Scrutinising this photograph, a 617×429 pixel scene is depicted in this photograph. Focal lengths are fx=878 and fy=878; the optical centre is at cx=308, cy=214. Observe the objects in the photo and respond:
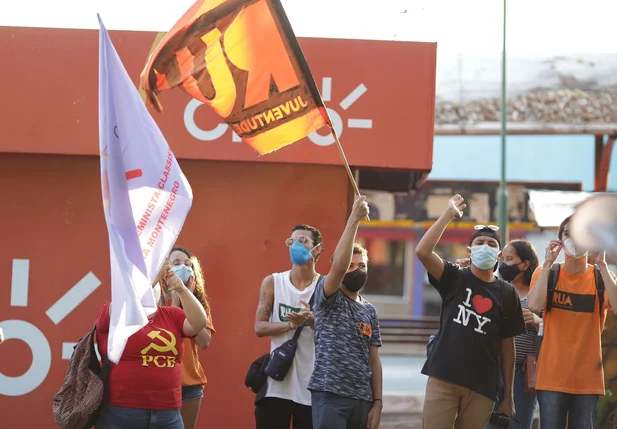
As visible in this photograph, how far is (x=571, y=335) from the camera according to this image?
628cm

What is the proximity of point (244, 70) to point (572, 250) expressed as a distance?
8.63 feet

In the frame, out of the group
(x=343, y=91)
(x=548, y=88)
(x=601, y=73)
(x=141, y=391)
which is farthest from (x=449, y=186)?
(x=141, y=391)

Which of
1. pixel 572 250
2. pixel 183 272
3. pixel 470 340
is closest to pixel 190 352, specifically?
pixel 183 272

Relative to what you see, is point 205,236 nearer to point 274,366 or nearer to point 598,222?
point 274,366

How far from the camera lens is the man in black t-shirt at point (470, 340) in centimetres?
571

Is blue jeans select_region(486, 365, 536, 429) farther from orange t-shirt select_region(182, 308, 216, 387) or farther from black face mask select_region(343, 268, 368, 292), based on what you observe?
orange t-shirt select_region(182, 308, 216, 387)

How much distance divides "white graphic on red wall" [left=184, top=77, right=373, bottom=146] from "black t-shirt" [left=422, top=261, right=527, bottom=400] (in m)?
2.19

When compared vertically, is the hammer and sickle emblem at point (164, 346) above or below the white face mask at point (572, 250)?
below

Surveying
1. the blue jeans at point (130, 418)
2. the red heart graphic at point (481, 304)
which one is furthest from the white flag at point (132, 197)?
the red heart graphic at point (481, 304)

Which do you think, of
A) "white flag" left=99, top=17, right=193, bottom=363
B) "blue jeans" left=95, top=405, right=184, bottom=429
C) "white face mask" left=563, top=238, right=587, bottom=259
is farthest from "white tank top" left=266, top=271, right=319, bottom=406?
"white face mask" left=563, top=238, right=587, bottom=259

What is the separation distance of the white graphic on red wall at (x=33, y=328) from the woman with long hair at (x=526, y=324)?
3579 mm

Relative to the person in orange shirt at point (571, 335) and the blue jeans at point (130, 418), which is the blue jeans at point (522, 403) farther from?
the blue jeans at point (130, 418)

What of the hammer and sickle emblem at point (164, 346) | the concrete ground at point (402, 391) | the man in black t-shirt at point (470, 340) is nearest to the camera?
the hammer and sickle emblem at point (164, 346)

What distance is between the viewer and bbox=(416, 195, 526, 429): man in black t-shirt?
5.71 metres
